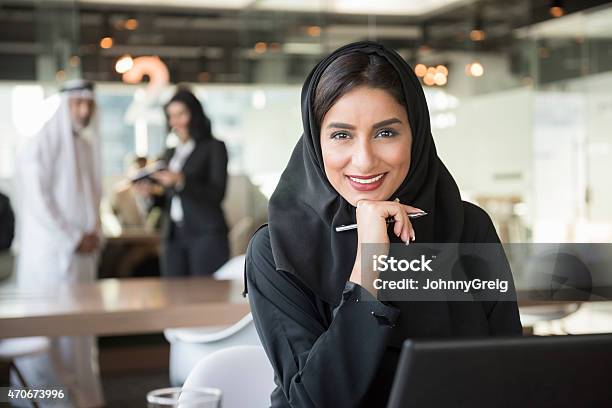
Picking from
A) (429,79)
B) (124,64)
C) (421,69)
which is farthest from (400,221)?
(124,64)

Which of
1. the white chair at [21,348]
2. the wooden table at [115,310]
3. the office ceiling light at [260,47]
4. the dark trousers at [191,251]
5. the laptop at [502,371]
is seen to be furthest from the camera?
the office ceiling light at [260,47]

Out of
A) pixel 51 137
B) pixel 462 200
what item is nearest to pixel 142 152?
pixel 51 137

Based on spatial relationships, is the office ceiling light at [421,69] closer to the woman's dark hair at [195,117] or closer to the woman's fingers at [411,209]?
the woman's dark hair at [195,117]

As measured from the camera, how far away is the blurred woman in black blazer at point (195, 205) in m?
4.30

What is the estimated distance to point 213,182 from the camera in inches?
171

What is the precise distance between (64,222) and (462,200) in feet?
9.30

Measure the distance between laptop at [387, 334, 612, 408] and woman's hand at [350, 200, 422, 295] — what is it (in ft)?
1.21

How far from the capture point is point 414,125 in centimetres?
143

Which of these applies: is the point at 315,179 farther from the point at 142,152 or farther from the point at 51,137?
the point at 142,152

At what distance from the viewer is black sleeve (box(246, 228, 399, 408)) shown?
129 centimetres

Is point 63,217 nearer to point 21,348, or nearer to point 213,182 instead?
point 213,182

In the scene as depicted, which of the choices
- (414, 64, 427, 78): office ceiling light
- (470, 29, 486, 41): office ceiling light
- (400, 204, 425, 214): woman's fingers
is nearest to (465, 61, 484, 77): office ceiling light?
(470, 29, 486, 41): office ceiling light

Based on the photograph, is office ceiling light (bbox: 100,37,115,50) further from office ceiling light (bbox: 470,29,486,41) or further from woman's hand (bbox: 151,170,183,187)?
office ceiling light (bbox: 470,29,486,41)

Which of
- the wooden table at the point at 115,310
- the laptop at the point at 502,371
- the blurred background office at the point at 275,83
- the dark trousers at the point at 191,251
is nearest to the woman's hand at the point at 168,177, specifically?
the dark trousers at the point at 191,251
